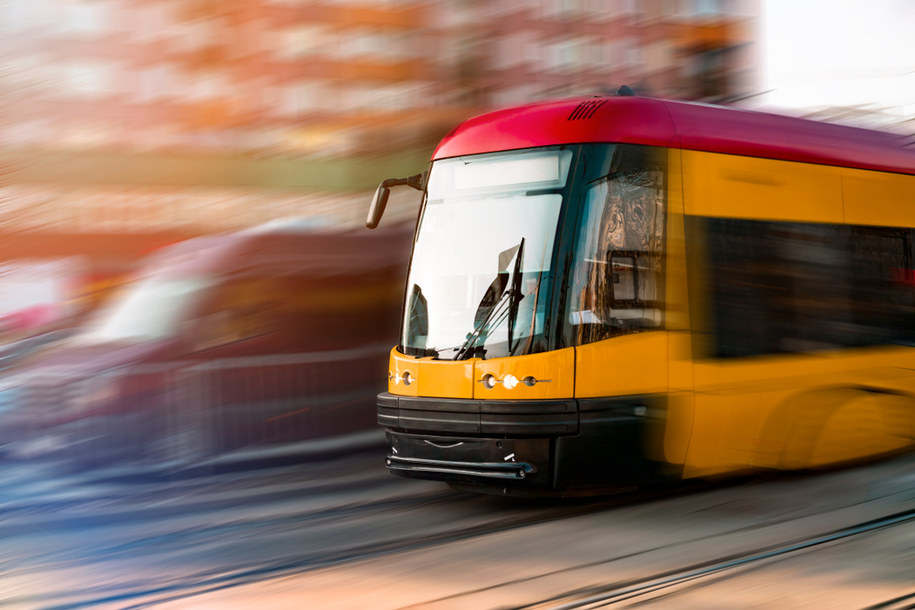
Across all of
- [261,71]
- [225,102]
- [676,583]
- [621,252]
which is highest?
[261,71]

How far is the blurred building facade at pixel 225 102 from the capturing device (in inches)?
443

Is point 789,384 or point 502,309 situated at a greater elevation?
point 502,309

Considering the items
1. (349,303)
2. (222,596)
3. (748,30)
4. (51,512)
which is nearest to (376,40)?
(349,303)

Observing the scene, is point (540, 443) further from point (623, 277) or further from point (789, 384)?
point (789, 384)

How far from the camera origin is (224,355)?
934cm

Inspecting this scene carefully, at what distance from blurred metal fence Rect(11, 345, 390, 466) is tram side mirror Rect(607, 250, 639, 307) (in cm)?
403

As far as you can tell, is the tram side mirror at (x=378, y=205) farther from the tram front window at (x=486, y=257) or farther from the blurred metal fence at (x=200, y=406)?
the blurred metal fence at (x=200, y=406)

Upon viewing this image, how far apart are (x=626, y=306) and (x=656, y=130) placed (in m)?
1.17

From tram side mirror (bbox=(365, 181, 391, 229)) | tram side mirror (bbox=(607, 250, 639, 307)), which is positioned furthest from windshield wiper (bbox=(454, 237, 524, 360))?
tram side mirror (bbox=(365, 181, 391, 229))

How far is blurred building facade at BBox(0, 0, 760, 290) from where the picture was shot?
11.3m

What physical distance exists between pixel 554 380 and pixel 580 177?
1.28 meters

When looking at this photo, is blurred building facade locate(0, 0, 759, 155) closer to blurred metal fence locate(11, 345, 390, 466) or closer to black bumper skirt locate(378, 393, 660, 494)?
blurred metal fence locate(11, 345, 390, 466)

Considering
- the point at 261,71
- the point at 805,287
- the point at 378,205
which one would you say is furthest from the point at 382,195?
the point at 261,71

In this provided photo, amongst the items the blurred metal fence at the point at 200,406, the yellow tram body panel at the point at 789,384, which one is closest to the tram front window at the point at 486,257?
the yellow tram body panel at the point at 789,384
